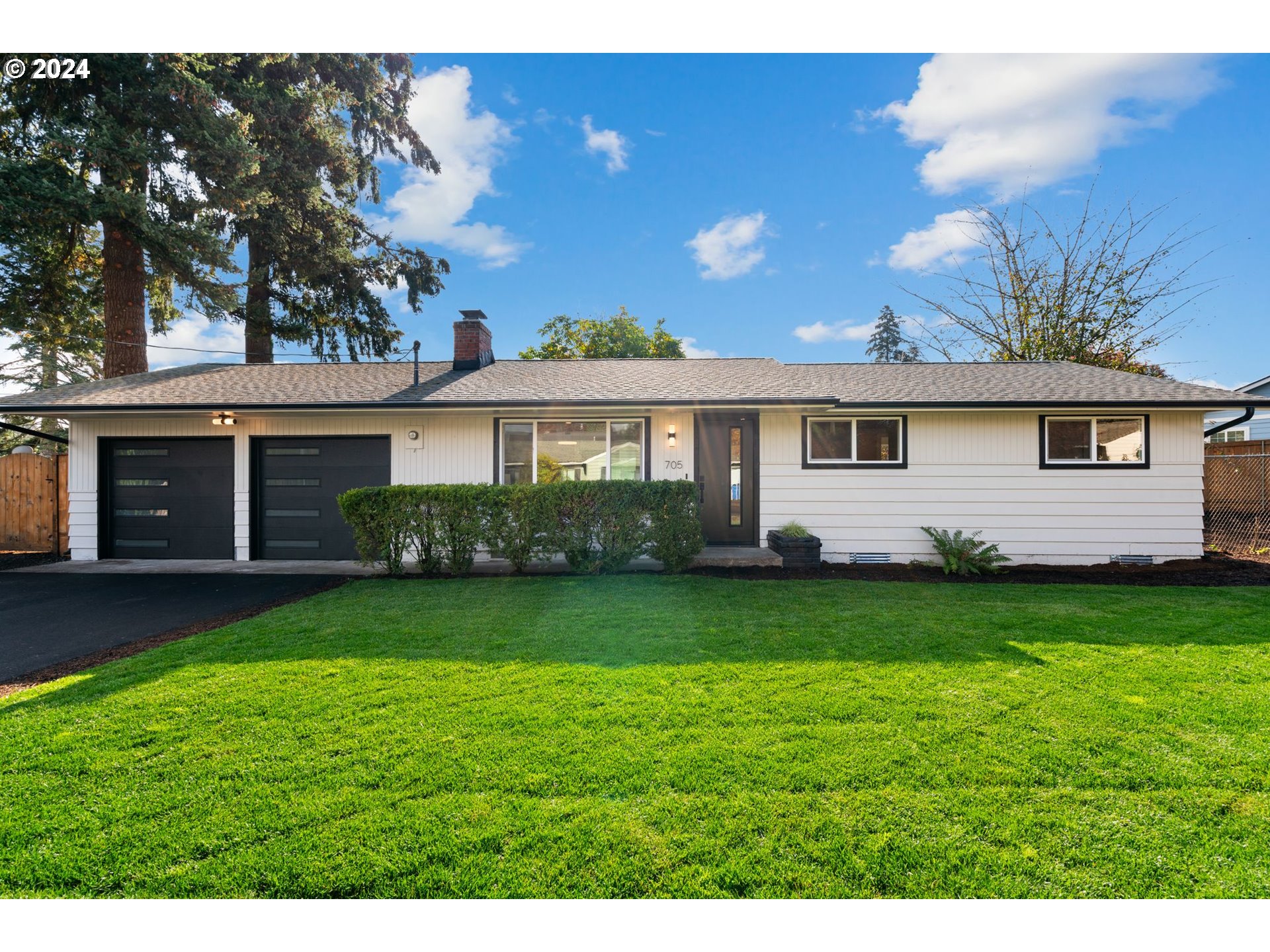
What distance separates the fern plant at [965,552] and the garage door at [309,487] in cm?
866

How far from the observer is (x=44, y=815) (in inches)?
84.1

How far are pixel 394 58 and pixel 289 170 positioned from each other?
5.68m

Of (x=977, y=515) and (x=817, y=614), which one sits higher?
(x=977, y=515)

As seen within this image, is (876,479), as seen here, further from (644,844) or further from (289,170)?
(289,170)

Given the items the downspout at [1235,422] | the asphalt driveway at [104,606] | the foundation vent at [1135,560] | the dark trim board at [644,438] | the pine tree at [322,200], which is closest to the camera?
the asphalt driveway at [104,606]

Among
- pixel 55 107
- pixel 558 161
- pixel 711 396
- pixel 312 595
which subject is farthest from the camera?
pixel 558 161

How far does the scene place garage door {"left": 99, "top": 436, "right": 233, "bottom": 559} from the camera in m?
8.97

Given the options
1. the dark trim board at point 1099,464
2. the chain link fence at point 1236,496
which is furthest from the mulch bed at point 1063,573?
the chain link fence at point 1236,496

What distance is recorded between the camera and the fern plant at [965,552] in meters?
7.55

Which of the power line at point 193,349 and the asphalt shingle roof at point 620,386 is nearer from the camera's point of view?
the asphalt shingle roof at point 620,386

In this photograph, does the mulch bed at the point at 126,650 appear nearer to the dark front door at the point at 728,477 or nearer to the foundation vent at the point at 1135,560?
the dark front door at the point at 728,477

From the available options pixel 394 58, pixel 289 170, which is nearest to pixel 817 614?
pixel 289 170

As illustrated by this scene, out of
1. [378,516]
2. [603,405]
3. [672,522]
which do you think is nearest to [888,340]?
[603,405]

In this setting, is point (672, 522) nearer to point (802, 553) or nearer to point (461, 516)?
point (802, 553)
